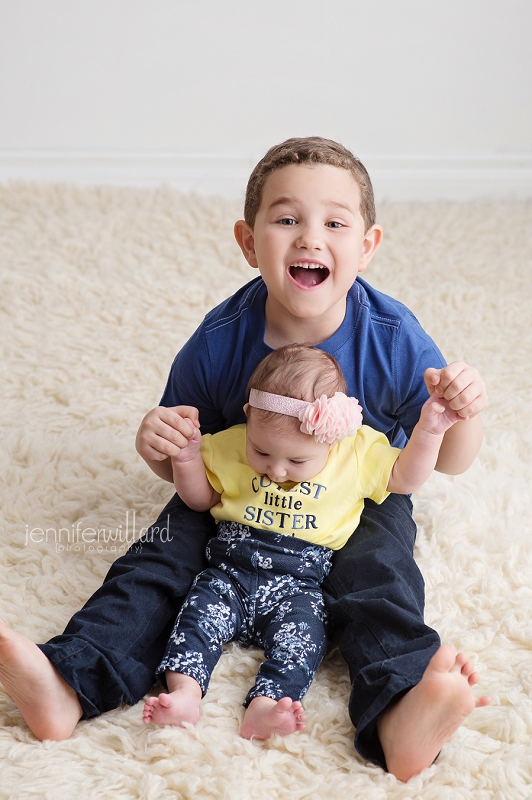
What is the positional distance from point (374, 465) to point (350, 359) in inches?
6.5

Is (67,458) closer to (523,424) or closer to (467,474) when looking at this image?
(467,474)

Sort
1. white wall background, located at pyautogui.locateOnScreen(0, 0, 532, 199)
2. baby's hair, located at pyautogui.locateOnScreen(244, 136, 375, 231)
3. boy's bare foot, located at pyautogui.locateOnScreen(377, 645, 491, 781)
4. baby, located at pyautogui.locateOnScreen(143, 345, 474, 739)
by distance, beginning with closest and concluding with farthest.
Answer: boy's bare foot, located at pyautogui.locateOnScreen(377, 645, 491, 781), baby, located at pyautogui.locateOnScreen(143, 345, 474, 739), baby's hair, located at pyautogui.locateOnScreen(244, 136, 375, 231), white wall background, located at pyautogui.locateOnScreen(0, 0, 532, 199)

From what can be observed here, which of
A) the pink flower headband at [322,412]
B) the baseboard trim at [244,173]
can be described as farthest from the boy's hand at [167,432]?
the baseboard trim at [244,173]

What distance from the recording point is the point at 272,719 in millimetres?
943

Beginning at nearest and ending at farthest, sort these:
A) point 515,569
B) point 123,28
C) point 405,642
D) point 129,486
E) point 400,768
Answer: point 400,768, point 405,642, point 515,569, point 129,486, point 123,28

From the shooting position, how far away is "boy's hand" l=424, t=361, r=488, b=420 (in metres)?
1.06

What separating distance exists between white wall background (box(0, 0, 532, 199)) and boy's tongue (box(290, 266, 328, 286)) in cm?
152

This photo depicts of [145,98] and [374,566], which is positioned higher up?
[145,98]

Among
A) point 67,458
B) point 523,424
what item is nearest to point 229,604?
point 67,458

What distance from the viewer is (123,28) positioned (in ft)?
7.95

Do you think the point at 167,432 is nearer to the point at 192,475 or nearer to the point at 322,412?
the point at 192,475

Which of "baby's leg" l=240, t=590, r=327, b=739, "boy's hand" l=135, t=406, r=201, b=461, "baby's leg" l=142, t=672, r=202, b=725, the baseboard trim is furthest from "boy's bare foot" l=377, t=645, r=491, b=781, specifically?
the baseboard trim

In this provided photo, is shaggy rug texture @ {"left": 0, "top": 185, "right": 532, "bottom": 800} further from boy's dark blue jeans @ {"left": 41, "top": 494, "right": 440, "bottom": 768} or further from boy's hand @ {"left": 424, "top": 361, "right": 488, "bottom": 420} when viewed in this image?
boy's hand @ {"left": 424, "top": 361, "right": 488, "bottom": 420}

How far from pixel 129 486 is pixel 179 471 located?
318 millimetres
